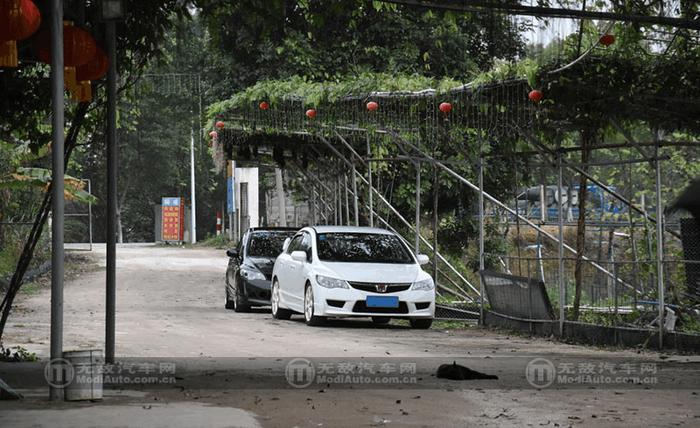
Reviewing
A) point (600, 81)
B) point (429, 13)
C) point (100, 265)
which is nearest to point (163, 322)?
point (600, 81)

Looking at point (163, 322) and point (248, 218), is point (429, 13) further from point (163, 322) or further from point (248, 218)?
point (248, 218)

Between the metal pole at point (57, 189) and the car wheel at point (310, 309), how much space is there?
413 inches

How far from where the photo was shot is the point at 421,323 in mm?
20297

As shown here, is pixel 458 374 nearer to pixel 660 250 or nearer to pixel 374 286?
pixel 660 250

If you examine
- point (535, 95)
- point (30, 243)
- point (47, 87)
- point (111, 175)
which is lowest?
point (30, 243)

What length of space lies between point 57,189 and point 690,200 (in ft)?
20.8

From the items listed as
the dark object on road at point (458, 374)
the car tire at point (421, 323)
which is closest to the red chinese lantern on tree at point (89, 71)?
the dark object on road at point (458, 374)

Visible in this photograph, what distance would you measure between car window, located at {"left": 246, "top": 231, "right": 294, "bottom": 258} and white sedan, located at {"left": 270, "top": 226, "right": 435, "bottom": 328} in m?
2.42

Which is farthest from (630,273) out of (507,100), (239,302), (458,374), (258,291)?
(239,302)

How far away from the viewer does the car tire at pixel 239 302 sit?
23.8 m

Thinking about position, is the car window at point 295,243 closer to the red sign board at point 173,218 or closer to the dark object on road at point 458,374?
the dark object on road at point 458,374

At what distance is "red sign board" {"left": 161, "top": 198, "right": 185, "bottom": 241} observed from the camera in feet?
228

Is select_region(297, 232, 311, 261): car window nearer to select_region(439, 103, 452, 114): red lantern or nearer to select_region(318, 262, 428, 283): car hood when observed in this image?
select_region(318, 262, 428, 283): car hood

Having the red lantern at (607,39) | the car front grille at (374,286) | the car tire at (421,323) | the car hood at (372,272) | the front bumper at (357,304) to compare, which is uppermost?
the red lantern at (607,39)
